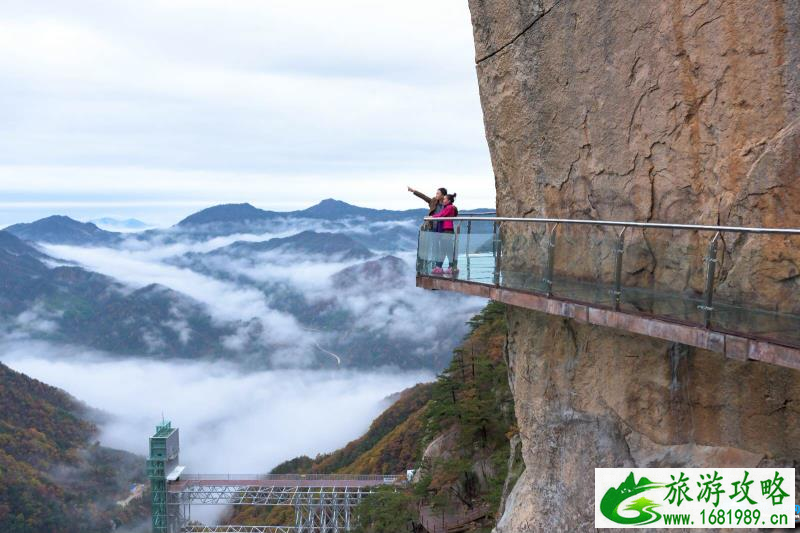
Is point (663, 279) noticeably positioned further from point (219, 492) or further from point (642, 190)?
point (219, 492)

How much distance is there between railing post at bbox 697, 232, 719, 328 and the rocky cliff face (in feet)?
0.58

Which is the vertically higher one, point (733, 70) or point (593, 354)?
point (733, 70)

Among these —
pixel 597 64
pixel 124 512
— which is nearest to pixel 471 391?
pixel 597 64

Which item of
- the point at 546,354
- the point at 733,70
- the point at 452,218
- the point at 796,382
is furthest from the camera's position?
the point at 452,218

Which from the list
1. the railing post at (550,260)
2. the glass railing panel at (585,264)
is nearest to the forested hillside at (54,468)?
the railing post at (550,260)

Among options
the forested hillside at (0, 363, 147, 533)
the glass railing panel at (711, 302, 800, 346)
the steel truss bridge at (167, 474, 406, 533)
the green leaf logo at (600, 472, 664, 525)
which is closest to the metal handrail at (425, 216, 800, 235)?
the glass railing panel at (711, 302, 800, 346)


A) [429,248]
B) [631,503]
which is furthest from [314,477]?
[631,503]

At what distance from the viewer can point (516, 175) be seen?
408 inches

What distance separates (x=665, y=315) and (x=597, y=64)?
11.1ft

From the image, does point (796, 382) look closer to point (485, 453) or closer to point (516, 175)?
point (516, 175)

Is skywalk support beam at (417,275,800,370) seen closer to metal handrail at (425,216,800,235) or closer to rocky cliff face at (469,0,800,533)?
rocky cliff face at (469,0,800,533)

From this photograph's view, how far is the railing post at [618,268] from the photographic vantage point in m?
7.78

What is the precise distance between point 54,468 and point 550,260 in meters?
117

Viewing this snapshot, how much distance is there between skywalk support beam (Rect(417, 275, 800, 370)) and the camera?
6.17 meters
